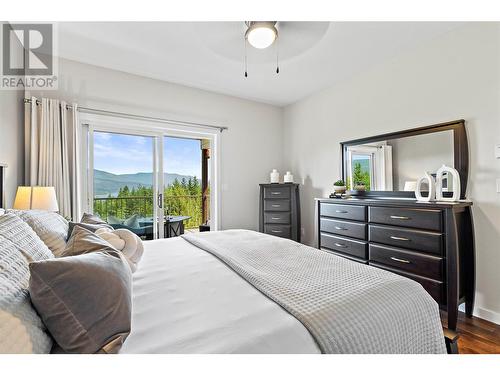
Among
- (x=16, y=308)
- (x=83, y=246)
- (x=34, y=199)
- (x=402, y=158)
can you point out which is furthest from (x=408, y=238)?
(x=34, y=199)

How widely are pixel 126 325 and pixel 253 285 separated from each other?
56 cm

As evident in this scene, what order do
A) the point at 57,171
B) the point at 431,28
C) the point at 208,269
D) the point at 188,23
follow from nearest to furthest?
the point at 208,269 → the point at 188,23 → the point at 431,28 → the point at 57,171

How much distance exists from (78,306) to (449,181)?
295 centimetres

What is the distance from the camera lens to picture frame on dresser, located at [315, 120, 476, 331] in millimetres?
1966

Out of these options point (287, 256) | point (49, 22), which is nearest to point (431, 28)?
point (287, 256)

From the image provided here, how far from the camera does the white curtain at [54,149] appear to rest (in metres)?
2.53

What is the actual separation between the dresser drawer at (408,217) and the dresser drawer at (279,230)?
1.47 metres

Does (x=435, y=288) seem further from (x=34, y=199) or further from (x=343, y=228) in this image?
(x=34, y=199)

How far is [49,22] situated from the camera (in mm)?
2264

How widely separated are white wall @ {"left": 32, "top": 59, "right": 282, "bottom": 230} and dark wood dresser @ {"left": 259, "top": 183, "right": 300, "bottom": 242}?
0.37 metres

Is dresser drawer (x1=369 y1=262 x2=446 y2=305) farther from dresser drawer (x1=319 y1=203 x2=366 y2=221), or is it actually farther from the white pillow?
the white pillow

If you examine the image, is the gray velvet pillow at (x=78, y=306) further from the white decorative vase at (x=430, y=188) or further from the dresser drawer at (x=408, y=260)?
the white decorative vase at (x=430, y=188)
